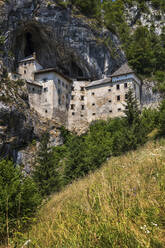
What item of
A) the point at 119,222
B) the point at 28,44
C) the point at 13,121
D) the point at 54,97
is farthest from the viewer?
the point at 28,44

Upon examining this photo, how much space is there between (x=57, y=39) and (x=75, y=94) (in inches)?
579

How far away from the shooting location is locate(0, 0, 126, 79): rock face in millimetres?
43312

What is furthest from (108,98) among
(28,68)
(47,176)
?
(47,176)

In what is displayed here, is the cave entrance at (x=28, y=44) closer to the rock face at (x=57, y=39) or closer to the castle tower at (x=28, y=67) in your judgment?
the rock face at (x=57, y=39)

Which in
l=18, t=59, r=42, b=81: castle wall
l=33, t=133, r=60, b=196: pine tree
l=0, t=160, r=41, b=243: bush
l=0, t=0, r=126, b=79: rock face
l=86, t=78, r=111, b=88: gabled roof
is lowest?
l=33, t=133, r=60, b=196: pine tree

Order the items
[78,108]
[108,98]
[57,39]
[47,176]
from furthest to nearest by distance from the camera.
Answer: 1. [78,108]
2. [57,39]
3. [108,98]
4. [47,176]

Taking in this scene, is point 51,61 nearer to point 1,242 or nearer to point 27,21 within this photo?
point 27,21

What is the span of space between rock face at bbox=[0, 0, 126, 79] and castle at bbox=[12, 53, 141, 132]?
426cm

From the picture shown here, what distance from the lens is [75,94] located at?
1914 inches

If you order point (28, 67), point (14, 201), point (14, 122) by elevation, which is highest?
point (28, 67)

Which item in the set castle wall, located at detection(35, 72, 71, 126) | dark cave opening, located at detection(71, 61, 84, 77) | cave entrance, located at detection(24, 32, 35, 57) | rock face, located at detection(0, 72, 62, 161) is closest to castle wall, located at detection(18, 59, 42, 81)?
castle wall, located at detection(35, 72, 71, 126)

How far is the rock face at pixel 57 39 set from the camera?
4331 centimetres

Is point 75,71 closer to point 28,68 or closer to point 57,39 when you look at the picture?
point 57,39

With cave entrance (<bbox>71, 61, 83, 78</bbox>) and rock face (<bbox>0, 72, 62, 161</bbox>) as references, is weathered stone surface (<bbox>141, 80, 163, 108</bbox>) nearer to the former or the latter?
cave entrance (<bbox>71, 61, 83, 78</bbox>)
